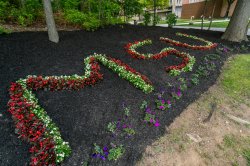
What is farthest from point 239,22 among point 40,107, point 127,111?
point 40,107

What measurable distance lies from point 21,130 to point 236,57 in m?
9.53

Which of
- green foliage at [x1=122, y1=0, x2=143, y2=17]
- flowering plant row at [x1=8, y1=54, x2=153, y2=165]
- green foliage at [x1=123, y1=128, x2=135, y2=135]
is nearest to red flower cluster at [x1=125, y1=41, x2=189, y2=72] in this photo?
flowering plant row at [x1=8, y1=54, x2=153, y2=165]

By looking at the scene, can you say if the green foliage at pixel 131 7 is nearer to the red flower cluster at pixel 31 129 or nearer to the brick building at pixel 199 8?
the red flower cluster at pixel 31 129

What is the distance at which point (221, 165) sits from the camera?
140 inches

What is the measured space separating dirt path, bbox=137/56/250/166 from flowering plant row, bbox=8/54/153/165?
1446mm

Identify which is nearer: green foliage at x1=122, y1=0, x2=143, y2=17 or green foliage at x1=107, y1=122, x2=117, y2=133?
green foliage at x1=107, y1=122, x2=117, y2=133

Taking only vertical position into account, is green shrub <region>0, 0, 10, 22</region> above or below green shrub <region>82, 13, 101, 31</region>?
above

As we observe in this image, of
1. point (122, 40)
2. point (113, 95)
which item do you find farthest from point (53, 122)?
point (122, 40)

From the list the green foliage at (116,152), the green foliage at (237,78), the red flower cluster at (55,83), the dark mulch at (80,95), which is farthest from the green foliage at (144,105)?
the green foliage at (237,78)

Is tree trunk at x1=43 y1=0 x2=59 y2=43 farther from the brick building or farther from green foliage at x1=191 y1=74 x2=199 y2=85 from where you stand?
the brick building

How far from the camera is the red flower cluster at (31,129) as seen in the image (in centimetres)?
292

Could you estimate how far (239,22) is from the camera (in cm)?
1043

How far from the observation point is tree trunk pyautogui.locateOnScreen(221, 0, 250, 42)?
1016 centimetres

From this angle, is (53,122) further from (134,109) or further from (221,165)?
(221,165)
